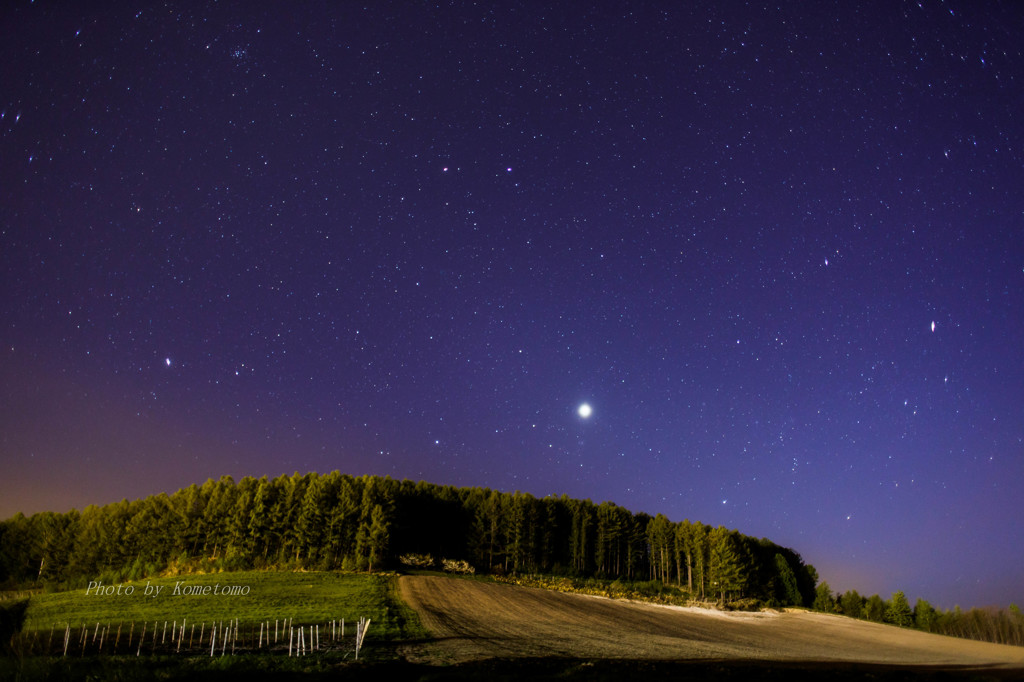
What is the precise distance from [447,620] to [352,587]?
1876 cm

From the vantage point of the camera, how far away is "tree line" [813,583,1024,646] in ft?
336

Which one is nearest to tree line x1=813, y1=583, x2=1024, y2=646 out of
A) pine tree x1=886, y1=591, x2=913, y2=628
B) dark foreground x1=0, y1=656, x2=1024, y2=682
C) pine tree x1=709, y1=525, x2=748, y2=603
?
pine tree x1=886, y1=591, x2=913, y2=628

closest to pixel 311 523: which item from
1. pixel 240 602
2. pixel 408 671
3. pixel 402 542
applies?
pixel 402 542

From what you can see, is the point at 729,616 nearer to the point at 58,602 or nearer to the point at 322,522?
the point at 322,522

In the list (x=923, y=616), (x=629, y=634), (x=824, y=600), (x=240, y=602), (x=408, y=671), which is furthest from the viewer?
(x=824, y=600)

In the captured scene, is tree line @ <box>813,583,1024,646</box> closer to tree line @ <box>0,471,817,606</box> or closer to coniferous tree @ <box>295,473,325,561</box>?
tree line @ <box>0,471,817,606</box>

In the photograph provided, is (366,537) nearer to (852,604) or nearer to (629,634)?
(629,634)

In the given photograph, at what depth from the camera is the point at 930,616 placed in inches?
4028

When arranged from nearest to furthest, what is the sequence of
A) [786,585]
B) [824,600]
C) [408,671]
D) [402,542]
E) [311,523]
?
1. [408,671]
2. [311,523]
3. [402,542]
4. [824,600]
5. [786,585]

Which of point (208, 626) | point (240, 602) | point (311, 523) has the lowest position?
point (240, 602)

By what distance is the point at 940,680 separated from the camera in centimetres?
2681

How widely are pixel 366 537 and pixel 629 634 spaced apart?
1908 inches

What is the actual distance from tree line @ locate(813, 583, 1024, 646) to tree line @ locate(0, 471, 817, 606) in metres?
9.63

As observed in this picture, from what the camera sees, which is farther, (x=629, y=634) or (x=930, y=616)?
(x=930, y=616)
